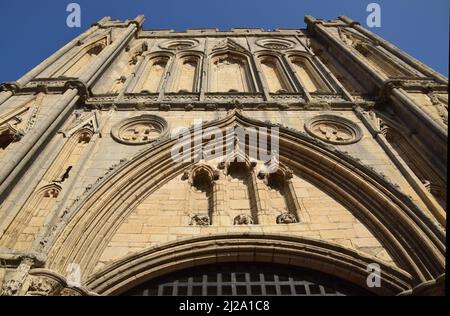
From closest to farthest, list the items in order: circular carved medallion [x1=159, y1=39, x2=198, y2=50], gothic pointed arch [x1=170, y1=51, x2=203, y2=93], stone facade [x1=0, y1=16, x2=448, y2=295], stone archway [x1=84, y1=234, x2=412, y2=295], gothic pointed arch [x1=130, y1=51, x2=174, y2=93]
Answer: stone archway [x1=84, y1=234, x2=412, y2=295] → stone facade [x1=0, y1=16, x2=448, y2=295] → gothic pointed arch [x1=130, y1=51, x2=174, y2=93] → gothic pointed arch [x1=170, y1=51, x2=203, y2=93] → circular carved medallion [x1=159, y1=39, x2=198, y2=50]

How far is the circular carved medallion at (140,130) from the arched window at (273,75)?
4.19 meters

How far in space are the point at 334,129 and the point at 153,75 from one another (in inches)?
298

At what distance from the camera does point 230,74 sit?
1548 cm

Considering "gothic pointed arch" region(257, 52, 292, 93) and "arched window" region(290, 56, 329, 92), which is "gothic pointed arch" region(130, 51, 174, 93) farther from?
"arched window" region(290, 56, 329, 92)

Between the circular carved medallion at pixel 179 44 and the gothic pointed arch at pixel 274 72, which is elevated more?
the circular carved medallion at pixel 179 44

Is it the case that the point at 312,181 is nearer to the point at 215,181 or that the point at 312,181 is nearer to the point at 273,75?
the point at 215,181

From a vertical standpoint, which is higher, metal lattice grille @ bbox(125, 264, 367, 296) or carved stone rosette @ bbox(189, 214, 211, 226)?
carved stone rosette @ bbox(189, 214, 211, 226)

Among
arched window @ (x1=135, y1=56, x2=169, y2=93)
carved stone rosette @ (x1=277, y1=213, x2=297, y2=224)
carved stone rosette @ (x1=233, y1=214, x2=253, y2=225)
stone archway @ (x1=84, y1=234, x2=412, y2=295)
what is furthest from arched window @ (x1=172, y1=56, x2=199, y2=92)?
stone archway @ (x1=84, y1=234, x2=412, y2=295)

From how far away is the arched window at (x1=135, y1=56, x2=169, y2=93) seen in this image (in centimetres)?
1402

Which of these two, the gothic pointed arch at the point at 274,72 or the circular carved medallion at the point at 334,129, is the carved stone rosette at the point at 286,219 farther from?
the gothic pointed arch at the point at 274,72

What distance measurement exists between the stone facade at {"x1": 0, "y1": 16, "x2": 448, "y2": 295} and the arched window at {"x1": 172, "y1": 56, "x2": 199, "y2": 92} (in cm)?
24

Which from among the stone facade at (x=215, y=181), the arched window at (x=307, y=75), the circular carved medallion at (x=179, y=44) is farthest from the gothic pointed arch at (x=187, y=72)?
the arched window at (x=307, y=75)

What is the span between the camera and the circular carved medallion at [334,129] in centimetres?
1016
